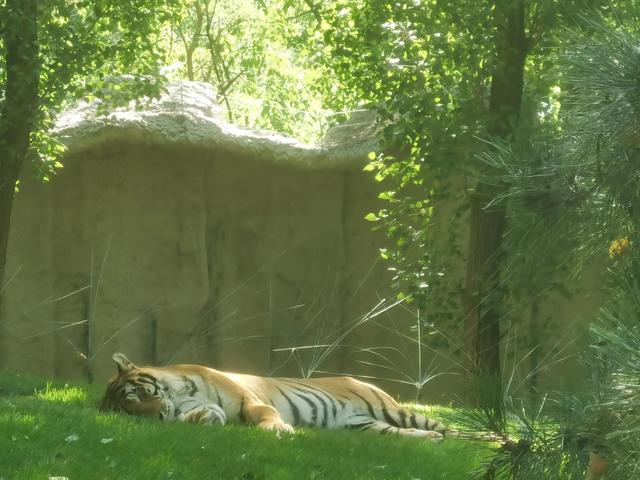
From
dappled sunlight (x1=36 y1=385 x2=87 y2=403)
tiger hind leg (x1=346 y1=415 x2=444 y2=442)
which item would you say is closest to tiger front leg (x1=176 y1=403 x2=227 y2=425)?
dappled sunlight (x1=36 y1=385 x2=87 y2=403)

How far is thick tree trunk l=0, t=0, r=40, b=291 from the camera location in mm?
8797

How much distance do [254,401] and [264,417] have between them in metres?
0.39

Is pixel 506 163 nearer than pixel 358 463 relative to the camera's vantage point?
Yes

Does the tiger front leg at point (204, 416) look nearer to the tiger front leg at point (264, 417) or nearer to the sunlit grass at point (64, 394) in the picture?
the tiger front leg at point (264, 417)

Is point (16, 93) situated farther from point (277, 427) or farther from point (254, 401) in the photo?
point (277, 427)

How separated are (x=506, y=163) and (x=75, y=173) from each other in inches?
390

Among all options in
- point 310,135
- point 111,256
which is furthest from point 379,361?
point 310,135

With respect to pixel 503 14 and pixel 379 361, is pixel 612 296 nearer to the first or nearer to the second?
pixel 503 14

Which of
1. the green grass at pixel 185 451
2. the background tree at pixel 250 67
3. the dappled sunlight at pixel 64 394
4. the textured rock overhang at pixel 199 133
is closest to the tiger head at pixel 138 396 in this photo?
the green grass at pixel 185 451

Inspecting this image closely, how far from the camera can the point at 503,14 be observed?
909 centimetres

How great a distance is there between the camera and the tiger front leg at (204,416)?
7.27 meters

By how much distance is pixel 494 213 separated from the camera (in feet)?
32.0

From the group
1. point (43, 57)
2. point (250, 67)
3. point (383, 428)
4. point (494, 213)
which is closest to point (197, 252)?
point (43, 57)

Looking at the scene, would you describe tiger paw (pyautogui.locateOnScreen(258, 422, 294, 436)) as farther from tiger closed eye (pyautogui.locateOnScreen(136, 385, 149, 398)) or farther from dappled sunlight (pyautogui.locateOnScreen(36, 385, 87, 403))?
dappled sunlight (pyautogui.locateOnScreen(36, 385, 87, 403))
